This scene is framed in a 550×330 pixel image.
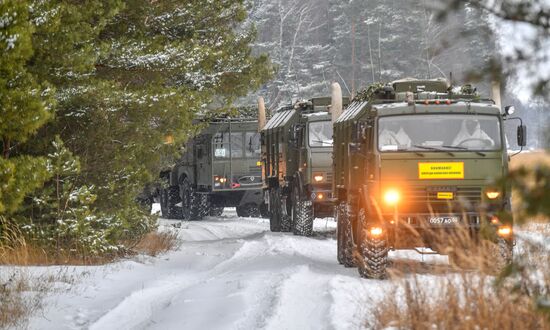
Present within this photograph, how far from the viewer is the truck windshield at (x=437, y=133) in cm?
1227

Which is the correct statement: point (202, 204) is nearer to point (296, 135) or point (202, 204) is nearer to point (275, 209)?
point (275, 209)

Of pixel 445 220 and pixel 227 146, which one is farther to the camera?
pixel 227 146

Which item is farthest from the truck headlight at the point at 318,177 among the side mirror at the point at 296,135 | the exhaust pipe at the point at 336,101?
the exhaust pipe at the point at 336,101

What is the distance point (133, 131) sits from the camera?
15578mm

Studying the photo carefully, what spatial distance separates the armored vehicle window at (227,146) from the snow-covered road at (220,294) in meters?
11.6

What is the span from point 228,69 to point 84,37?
522cm

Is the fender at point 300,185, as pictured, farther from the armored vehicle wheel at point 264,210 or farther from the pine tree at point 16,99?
the pine tree at point 16,99

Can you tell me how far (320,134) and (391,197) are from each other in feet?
27.9

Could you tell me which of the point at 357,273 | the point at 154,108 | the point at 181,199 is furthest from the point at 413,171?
the point at 181,199

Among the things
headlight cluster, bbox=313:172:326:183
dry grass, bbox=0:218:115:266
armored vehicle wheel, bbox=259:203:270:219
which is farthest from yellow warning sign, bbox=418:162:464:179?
armored vehicle wheel, bbox=259:203:270:219

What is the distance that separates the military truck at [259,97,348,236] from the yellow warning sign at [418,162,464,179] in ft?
25.7

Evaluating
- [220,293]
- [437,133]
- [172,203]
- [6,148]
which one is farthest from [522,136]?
[172,203]

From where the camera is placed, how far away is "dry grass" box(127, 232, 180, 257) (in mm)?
16812

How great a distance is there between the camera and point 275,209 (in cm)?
2322
